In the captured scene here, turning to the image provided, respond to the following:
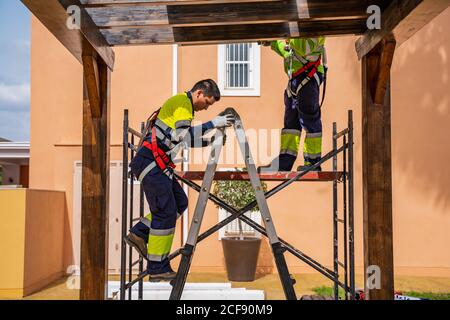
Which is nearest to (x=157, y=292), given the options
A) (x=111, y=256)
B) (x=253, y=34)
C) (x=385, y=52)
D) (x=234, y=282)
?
(x=234, y=282)

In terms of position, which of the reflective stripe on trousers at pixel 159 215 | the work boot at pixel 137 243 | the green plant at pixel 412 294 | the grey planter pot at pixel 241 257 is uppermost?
the reflective stripe on trousers at pixel 159 215

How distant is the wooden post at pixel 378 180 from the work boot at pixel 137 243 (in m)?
2.01

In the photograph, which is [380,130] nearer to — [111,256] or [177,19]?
[177,19]

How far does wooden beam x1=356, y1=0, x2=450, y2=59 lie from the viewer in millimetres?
3348

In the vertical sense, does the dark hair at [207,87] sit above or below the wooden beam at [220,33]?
below

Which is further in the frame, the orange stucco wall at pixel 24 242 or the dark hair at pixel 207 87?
the orange stucco wall at pixel 24 242

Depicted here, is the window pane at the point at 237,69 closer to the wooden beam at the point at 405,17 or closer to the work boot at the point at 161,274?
the wooden beam at the point at 405,17

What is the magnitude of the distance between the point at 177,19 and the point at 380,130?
2.03 m

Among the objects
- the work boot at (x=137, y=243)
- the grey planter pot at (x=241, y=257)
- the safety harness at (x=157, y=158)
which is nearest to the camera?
the safety harness at (x=157, y=158)

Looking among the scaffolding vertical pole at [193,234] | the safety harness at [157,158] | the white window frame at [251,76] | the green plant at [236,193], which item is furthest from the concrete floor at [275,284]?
the scaffolding vertical pole at [193,234]

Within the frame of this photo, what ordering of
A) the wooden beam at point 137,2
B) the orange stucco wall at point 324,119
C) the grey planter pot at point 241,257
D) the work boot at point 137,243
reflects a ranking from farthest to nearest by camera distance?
the orange stucco wall at point 324,119
the grey planter pot at point 241,257
the work boot at point 137,243
the wooden beam at point 137,2

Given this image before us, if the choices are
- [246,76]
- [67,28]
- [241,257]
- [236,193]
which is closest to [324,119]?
[246,76]

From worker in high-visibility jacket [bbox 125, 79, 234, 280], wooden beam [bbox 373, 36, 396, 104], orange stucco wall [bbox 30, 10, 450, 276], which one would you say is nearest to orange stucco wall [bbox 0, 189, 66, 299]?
orange stucco wall [bbox 30, 10, 450, 276]

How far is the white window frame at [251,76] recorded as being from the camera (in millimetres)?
10852
